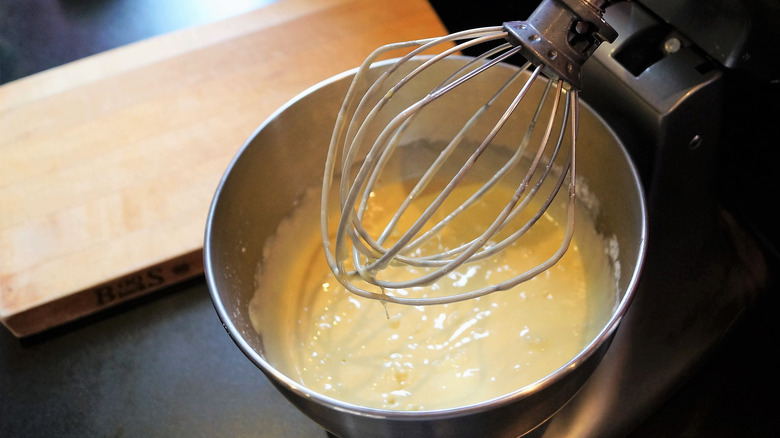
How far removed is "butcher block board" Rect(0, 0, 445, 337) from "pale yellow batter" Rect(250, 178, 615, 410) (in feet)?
0.40

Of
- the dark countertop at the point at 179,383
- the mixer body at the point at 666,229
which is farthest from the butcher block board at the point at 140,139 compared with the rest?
the mixer body at the point at 666,229

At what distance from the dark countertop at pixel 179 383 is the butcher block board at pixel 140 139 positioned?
30 millimetres

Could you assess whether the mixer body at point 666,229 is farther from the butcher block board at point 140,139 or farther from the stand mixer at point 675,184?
the butcher block board at point 140,139

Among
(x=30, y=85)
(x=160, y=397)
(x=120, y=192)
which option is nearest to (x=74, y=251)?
(x=120, y=192)

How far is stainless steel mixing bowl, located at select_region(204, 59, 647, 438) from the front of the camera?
38cm

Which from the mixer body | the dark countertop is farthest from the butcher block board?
the mixer body

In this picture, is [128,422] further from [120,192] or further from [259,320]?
A: [120,192]

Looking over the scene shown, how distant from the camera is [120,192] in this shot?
2.29ft

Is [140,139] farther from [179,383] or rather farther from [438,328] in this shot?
[438,328]

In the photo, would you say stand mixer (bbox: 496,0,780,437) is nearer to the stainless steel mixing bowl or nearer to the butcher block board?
the stainless steel mixing bowl

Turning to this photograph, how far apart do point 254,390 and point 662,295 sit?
0.37 metres

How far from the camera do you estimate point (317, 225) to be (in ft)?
2.20

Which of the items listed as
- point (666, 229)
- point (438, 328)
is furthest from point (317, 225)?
point (666, 229)

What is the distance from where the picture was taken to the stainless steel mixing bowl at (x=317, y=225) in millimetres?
377
